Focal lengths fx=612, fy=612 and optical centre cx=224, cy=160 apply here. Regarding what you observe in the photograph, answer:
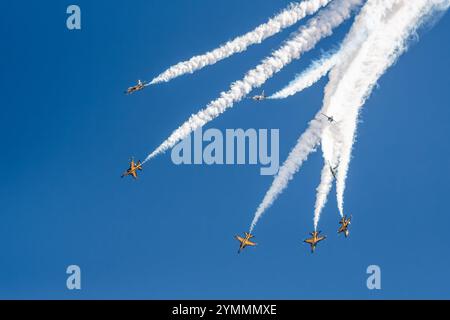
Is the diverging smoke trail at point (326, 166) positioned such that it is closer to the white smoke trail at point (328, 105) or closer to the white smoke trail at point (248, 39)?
the white smoke trail at point (328, 105)

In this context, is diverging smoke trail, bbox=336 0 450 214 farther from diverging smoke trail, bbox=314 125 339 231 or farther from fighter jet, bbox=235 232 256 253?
fighter jet, bbox=235 232 256 253

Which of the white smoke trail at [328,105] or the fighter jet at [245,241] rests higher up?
the white smoke trail at [328,105]

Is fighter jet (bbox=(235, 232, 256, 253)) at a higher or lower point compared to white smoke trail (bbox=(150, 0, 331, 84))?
lower

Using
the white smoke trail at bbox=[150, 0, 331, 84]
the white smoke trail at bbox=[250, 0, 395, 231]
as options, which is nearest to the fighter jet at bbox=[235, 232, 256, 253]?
the white smoke trail at bbox=[250, 0, 395, 231]

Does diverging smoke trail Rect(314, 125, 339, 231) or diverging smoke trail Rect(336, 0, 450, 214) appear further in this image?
diverging smoke trail Rect(314, 125, 339, 231)

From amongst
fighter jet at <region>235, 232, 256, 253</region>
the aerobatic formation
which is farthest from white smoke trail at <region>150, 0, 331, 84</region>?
fighter jet at <region>235, 232, 256, 253</region>

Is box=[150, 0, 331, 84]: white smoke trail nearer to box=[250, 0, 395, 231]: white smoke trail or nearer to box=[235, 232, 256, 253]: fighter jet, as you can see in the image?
box=[250, 0, 395, 231]: white smoke trail

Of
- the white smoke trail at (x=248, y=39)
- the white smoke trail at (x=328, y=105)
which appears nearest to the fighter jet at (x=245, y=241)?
the white smoke trail at (x=328, y=105)
